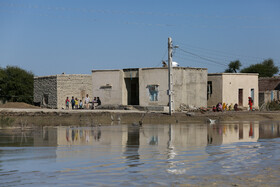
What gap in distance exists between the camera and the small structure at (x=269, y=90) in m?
53.2

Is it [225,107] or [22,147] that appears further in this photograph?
[225,107]

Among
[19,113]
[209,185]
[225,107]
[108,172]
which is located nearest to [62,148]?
[108,172]

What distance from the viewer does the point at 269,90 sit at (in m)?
59.9

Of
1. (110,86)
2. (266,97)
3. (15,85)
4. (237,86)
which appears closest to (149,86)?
(110,86)

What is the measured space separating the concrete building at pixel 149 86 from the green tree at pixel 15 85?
2955 centimetres

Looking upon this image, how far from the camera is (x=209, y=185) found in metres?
9.05

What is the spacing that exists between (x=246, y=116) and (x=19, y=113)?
18157 millimetres

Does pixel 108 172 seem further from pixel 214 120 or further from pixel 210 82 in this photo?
pixel 210 82

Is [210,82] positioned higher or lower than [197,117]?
higher

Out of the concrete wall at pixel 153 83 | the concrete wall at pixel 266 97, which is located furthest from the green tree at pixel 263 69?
the concrete wall at pixel 153 83

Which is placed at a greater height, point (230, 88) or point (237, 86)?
point (237, 86)

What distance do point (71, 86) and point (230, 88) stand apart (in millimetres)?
17033

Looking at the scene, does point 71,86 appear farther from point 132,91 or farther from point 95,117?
point 95,117

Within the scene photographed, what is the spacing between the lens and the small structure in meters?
53.2
